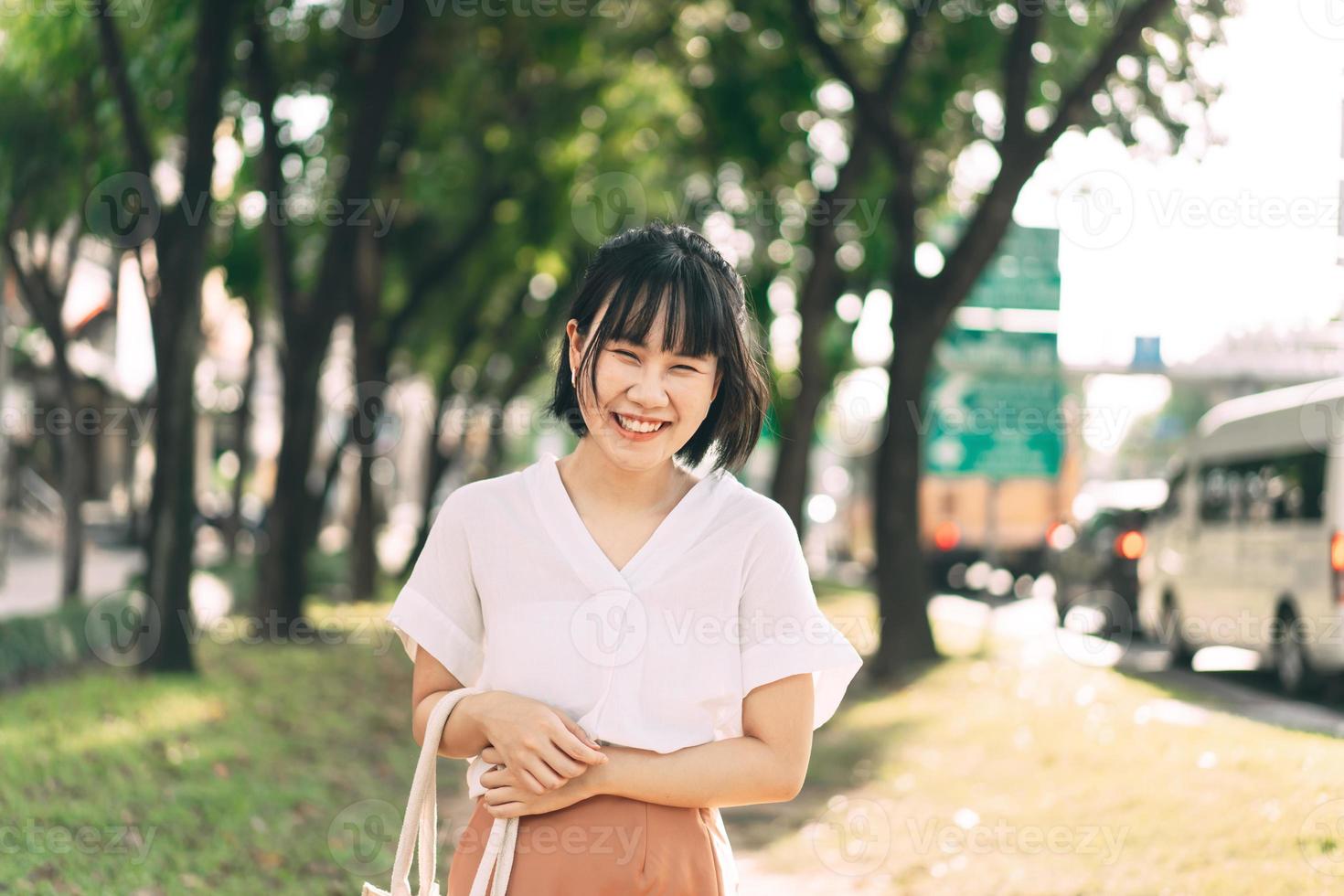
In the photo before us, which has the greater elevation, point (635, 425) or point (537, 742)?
point (635, 425)

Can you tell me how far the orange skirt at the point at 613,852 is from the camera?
7.41ft

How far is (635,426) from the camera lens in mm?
2346

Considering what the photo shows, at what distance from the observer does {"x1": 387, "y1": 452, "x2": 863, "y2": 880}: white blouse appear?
7.49ft

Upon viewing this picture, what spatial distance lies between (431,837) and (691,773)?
0.46 metres

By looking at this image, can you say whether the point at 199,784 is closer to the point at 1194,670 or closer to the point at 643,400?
the point at 643,400

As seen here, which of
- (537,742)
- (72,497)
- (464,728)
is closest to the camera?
(537,742)

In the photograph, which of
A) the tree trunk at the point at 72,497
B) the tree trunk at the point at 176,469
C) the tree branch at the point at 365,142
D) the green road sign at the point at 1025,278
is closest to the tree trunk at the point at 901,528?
the green road sign at the point at 1025,278

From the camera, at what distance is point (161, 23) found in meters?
11.7

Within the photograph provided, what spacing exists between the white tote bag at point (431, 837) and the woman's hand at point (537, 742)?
0.09m

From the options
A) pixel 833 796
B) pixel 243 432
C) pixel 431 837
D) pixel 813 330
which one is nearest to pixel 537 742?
pixel 431 837

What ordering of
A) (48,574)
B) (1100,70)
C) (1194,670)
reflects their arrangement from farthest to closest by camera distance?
1. (48,574)
2. (1194,670)
3. (1100,70)

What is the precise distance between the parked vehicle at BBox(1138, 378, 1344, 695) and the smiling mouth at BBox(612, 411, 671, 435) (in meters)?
10.5

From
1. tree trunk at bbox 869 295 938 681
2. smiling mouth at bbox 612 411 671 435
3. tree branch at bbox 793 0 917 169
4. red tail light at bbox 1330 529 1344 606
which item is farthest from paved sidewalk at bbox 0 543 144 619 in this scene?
smiling mouth at bbox 612 411 671 435

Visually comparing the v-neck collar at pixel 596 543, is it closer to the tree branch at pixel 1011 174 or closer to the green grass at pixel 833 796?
the green grass at pixel 833 796
